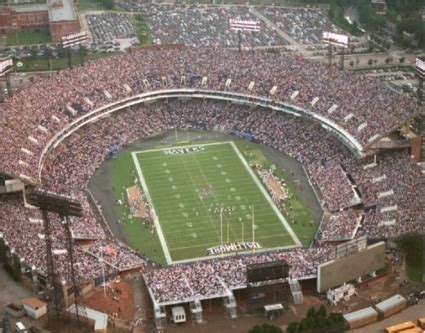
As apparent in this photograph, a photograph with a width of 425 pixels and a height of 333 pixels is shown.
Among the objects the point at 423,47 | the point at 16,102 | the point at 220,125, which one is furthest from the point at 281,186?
the point at 423,47

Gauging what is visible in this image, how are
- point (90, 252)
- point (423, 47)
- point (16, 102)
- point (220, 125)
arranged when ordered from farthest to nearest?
point (423, 47) < point (220, 125) < point (16, 102) < point (90, 252)

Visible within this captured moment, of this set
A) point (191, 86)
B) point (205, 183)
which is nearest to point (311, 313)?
point (205, 183)

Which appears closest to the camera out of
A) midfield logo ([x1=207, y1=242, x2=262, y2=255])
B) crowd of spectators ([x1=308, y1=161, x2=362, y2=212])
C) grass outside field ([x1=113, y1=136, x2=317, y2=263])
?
midfield logo ([x1=207, y1=242, x2=262, y2=255])

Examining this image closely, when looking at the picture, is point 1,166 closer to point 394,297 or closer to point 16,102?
point 16,102

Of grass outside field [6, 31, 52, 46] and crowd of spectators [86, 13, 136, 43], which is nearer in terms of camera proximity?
crowd of spectators [86, 13, 136, 43]

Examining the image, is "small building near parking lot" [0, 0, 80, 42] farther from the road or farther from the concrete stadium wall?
the road

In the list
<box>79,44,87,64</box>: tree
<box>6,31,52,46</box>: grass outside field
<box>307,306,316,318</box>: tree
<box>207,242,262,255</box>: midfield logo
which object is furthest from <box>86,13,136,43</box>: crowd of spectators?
<box>307,306,316,318</box>: tree
